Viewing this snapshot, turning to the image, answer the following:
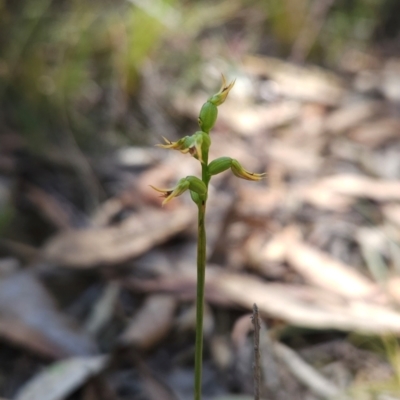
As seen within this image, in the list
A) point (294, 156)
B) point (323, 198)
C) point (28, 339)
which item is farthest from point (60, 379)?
point (294, 156)

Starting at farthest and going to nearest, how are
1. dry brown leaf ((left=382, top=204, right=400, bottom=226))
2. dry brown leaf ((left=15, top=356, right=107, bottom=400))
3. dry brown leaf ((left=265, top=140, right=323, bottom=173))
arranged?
dry brown leaf ((left=265, top=140, right=323, bottom=173)), dry brown leaf ((left=382, top=204, right=400, bottom=226)), dry brown leaf ((left=15, top=356, right=107, bottom=400))

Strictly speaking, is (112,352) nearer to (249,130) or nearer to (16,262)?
(16,262)

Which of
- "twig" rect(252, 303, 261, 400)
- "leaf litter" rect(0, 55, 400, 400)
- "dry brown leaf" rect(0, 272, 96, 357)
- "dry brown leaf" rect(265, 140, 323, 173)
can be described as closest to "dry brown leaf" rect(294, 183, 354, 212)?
"leaf litter" rect(0, 55, 400, 400)

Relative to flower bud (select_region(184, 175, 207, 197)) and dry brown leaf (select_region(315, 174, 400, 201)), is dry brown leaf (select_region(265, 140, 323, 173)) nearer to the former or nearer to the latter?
dry brown leaf (select_region(315, 174, 400, 201))

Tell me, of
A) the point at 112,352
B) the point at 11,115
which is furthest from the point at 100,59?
the point at 112,352

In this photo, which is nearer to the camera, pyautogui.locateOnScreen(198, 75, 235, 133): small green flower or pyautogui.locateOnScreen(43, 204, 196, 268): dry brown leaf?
pyautogui.locateOnScreen(198, 75, 235, 133): small green flower

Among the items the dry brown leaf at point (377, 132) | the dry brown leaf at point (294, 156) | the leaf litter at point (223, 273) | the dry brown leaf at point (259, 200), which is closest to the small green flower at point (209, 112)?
the leaf litter at point (223, 273)

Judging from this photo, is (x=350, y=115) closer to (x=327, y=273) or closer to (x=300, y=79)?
(x=300, y=79)
